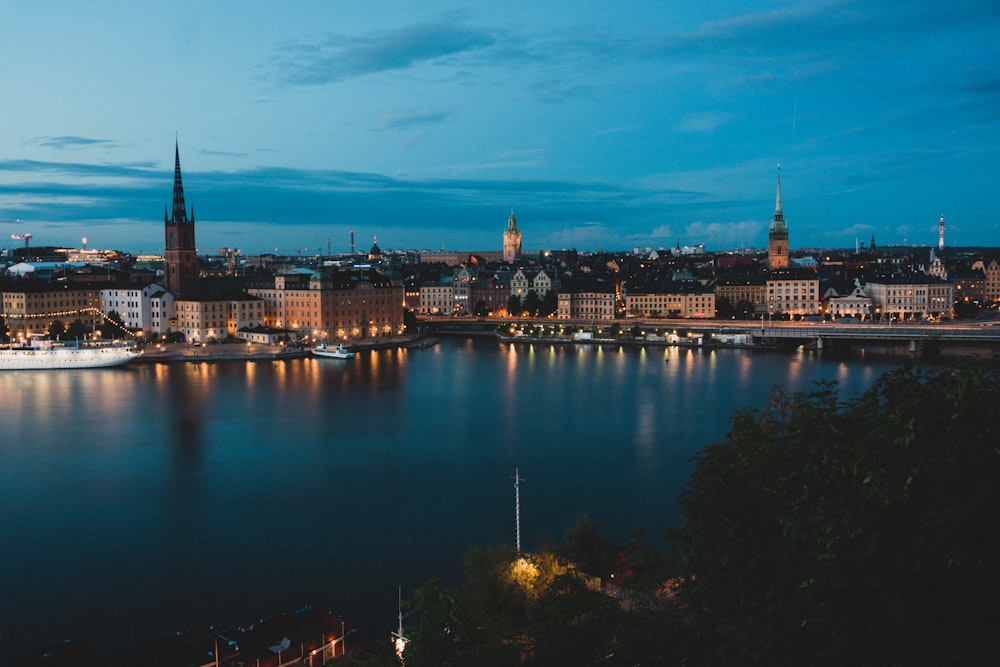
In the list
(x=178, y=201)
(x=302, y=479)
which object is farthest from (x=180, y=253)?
(x=302, y=479)

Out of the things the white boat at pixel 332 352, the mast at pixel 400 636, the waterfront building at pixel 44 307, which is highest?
the waterfront building at pixel 44 307

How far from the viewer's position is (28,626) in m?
5.32

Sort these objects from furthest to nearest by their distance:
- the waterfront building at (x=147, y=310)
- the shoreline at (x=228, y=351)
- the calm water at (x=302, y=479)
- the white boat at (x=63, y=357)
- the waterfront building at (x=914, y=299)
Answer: the waterfront building at (x=914, y=299) → the waterfront building at (x=147, y=310) → the shoreline at (x=228, y=351) → the white boat at (x=63, y=357) → the calm water at (x=302, y=479)

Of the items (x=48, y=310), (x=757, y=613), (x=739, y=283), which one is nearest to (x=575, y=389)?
(x=757, y=613)

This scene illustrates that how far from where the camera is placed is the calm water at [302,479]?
583 cm

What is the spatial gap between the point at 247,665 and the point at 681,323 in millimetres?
21388

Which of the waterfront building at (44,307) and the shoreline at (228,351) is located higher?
the waterfront building at (44,307)

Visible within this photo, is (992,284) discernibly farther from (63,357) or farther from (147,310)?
(63,357)

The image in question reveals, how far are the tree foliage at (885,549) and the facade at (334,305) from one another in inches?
820

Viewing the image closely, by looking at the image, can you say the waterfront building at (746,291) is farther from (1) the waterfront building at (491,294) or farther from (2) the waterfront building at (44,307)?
(2) the waterfront building at (44,307)

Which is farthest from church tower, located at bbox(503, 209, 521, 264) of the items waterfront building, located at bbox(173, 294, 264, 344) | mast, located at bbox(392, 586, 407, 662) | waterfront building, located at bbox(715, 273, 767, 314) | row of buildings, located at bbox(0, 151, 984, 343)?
mast, located at bbox(392, 586, 407, 662)

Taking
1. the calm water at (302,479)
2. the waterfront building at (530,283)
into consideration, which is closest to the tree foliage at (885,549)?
the calm water at (302,479)

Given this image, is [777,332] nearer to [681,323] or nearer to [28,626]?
[681,323]

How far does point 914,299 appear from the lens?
94.1 feet
